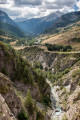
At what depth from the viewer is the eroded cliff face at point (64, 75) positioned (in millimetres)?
74925

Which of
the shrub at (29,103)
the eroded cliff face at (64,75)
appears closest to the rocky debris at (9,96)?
the shrub at (29,103)

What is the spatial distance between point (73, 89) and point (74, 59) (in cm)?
4730

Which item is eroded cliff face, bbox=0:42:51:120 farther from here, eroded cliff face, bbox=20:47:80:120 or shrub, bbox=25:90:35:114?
eroded cliff face, bbox=20:47:80:120

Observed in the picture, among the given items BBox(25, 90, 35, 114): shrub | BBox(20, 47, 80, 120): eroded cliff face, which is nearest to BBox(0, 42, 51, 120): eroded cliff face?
BBox(25, 90, 35, 114): shrub

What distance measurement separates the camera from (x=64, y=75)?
122750mm

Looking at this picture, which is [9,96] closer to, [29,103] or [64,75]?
[29,103]

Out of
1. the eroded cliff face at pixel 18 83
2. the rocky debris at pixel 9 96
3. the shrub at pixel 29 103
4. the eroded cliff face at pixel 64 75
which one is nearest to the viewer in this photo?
the rocky debris at pixel 9 96

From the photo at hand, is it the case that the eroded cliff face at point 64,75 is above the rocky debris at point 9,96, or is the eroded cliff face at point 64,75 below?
below

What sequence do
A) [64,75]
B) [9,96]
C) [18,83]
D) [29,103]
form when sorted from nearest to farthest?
[9,96], [29,103], [18,83], [64,75]

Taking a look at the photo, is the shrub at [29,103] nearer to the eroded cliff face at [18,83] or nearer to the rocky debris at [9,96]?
the eroded cliff face at [18,83]

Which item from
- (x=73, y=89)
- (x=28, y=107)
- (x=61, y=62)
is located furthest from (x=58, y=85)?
(x=28, y=107)

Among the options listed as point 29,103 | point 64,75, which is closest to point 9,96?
point 29,103

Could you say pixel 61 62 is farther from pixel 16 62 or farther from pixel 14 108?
pixel 14 108

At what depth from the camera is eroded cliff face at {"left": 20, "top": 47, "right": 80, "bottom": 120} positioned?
7493 centimetres
